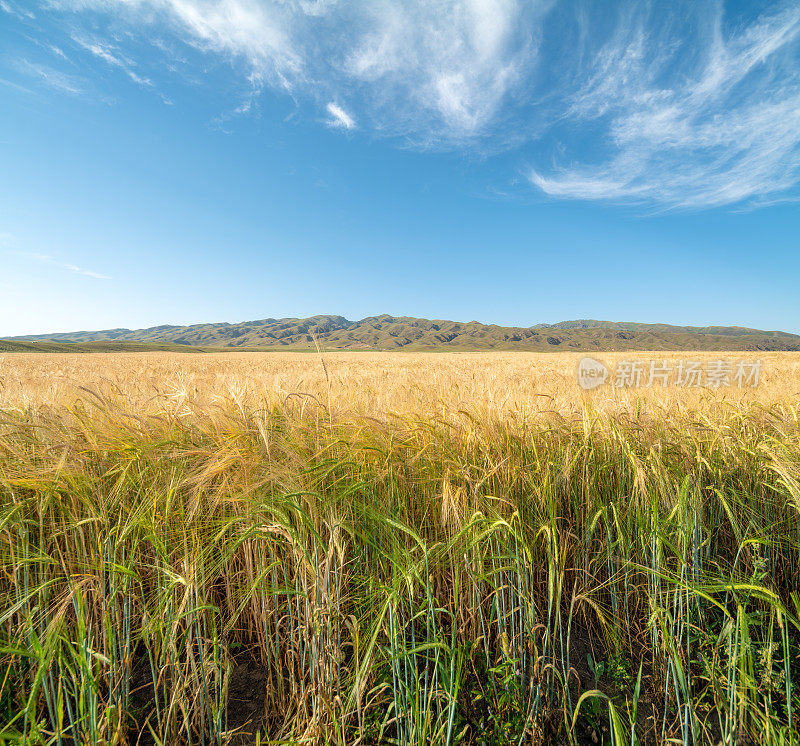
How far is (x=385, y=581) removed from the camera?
171cm

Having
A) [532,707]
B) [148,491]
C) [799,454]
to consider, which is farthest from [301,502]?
[799,454]

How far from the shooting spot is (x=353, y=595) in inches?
66.6

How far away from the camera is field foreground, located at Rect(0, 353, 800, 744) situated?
1.31 meters

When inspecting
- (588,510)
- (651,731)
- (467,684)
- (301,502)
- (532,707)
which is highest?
(301,502)

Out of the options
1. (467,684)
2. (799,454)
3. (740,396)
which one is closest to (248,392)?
(467,684)

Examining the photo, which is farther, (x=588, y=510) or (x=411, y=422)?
(x=411, y=422)

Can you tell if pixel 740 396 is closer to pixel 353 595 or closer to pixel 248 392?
pixel 353 595

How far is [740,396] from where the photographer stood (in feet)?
13.1

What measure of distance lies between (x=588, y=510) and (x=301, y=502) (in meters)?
1.54

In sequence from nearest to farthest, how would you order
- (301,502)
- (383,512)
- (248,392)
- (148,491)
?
(301,502) → (148,491) → (383,512) → (248,392)

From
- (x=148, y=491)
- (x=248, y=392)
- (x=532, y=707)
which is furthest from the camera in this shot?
(x=248, y=392)

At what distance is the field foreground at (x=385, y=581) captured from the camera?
1.31m

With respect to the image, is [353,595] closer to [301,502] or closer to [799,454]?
[301,502]

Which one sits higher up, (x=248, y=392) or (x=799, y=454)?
(x=248, y=392)
